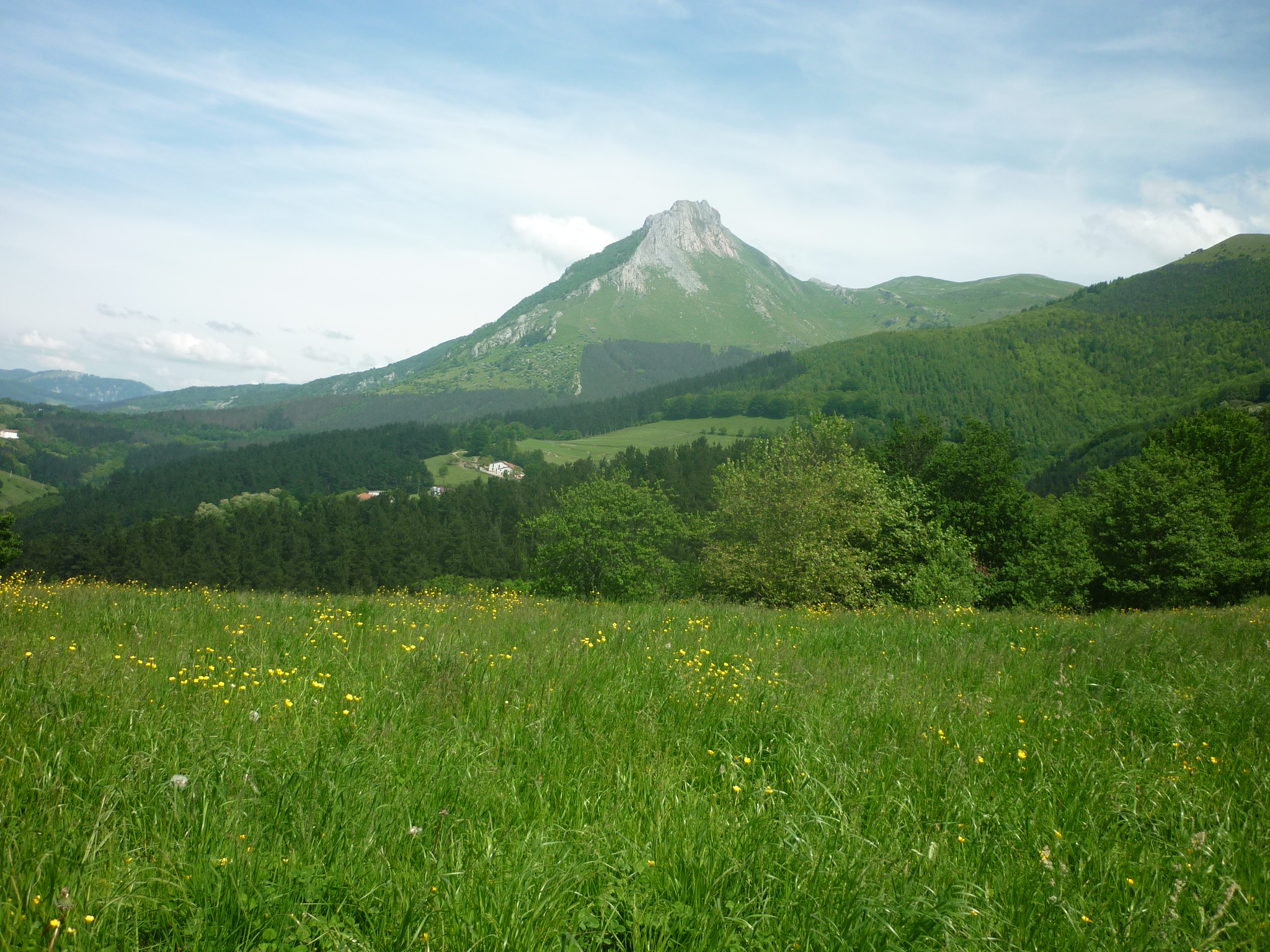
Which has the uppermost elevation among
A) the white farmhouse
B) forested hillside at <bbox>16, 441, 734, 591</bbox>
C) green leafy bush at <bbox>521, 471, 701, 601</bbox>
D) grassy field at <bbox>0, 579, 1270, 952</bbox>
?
grassy field at <bbox>0, 579, 1270, 952</bbox>

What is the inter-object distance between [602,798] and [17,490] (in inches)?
8621

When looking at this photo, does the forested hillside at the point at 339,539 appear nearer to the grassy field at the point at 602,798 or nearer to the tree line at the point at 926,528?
the tree line at the point at 926,528

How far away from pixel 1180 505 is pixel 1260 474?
31.0 ft

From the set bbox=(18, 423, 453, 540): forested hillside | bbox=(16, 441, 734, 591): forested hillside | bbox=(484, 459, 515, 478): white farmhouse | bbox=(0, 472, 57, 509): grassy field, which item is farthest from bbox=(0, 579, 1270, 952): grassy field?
bbox=(0, 472, 57, 509): grassy field

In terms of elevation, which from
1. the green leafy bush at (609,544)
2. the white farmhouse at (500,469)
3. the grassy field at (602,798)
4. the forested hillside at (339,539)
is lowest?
the forested hillside at (339,539)

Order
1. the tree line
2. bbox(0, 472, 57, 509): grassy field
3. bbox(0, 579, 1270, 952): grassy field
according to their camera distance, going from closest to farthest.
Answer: bbox(0, 579, 1270, 952): grassy field → the tree line → bbox(0, 472, 57, 509): grassy field

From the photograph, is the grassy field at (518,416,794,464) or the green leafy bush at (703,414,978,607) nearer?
the green leafy bush at (703,414,978,607)

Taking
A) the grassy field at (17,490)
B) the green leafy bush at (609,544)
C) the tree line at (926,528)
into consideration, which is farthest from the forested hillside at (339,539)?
the grassy field at (17,490)

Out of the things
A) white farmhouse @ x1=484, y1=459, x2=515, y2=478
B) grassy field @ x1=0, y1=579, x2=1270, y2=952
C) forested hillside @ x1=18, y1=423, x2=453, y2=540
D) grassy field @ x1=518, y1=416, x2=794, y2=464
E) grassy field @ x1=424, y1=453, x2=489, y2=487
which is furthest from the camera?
grassy field @ x1=518, y1=416, x2=794, y2=464

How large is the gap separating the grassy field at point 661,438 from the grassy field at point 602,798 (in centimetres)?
14483

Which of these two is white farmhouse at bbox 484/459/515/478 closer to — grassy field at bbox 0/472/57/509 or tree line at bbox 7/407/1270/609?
tree line at bbox 7/407/1270/609

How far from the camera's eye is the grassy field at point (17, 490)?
148750 mm

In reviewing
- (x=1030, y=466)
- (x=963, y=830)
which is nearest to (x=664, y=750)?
(x=963, y=830)

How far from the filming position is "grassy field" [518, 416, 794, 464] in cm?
16400
